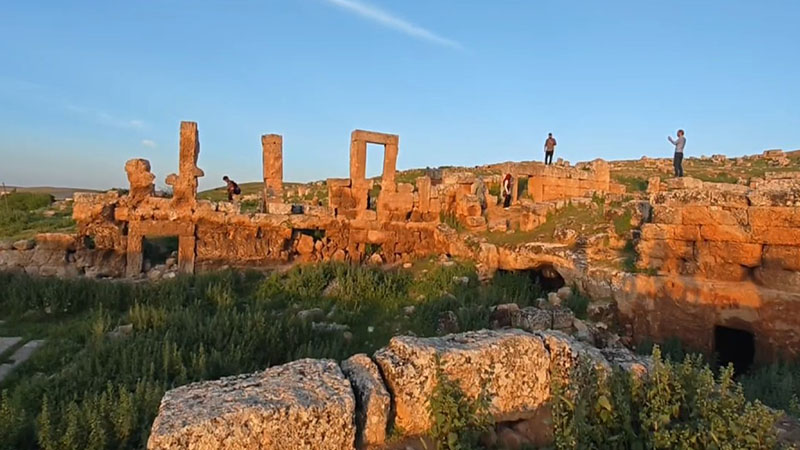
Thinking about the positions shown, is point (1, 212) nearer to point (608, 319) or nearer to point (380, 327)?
point (380, 327)

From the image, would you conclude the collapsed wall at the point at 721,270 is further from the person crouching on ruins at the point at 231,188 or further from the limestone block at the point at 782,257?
the person crouching on ruins at the point at 231,188

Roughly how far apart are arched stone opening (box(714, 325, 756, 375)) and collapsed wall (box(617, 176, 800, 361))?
0.29 ft

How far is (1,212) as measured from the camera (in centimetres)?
1720

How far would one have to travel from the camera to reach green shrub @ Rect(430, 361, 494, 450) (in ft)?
10.3

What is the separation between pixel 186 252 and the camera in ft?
39.6

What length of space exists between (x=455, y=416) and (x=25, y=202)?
23.1 meters

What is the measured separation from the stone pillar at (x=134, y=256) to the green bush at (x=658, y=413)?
35.9ft

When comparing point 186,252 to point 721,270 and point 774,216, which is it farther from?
point 774,216

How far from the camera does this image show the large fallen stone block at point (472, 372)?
11.4 ft

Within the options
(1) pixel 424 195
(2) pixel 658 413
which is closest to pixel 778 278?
(2) pixel 658 413

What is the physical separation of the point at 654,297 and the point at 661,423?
5.43 metres

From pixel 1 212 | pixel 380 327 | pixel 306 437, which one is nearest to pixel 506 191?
pixel 380 327

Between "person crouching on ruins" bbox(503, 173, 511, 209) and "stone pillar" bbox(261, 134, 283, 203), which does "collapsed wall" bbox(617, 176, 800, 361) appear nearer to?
"person crouching on ruins" bbox(503, 173, 511, 209)

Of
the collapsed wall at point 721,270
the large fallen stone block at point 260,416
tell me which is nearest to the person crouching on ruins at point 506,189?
the collapsed wall at point 721,270
